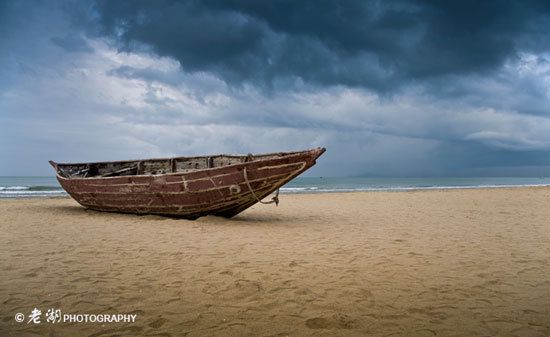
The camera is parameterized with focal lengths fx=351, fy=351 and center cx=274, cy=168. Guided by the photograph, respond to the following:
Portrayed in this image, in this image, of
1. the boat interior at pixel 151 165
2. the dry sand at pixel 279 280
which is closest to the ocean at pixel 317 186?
the boat interior at pixel 151 165

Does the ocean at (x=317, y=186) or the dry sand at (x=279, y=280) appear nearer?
the dry sand at (x=279, y=280)

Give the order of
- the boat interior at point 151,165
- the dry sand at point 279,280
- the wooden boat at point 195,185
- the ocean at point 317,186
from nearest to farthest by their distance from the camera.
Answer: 1. the dry sand at point 279,280
2. the wooden boat at point 195,185
3. the boat interior at point 151,165
4. the ocean at point 317,186

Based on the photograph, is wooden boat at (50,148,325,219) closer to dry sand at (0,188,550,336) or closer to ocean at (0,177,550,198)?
dry sand at (0,188,550,336)

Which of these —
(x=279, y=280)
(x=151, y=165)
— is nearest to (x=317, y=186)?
(x=151, y=165)

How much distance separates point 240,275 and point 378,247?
2810 mm

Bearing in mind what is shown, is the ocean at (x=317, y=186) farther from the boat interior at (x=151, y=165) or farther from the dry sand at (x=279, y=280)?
the dry sand at (x=279, y=280)

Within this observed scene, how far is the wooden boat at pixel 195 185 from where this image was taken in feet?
26.7

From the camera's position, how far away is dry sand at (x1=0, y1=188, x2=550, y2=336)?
3016 mm

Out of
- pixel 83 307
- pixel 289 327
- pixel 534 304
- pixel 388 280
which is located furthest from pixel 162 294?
pixel 534 304

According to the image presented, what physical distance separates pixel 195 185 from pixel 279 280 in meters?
5.02

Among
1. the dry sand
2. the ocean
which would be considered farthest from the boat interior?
the ocean

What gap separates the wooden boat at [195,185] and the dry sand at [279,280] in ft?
3.75

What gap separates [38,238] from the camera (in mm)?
6609

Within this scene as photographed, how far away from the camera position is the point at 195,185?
8.72 metres
